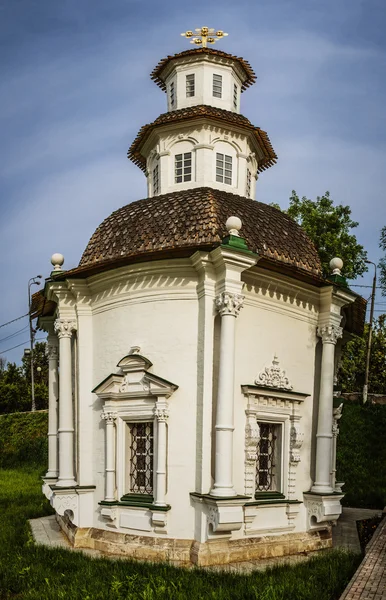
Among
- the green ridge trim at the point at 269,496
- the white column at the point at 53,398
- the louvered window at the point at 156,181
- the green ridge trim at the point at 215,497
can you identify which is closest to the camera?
the green ridge trim at the point at 215,497

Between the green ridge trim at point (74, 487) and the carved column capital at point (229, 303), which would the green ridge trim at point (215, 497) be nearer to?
the green ridge trim at point (74, 487)

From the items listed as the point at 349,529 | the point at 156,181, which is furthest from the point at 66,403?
the point at 349,529

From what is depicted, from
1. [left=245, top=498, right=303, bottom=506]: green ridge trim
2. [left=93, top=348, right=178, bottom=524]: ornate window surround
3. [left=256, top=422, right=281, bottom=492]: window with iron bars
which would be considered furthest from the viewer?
[left=256, top=422, right=281, bottom=492]: window with iron bars

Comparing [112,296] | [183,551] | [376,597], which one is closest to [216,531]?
[183,551]

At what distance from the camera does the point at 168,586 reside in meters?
7.83

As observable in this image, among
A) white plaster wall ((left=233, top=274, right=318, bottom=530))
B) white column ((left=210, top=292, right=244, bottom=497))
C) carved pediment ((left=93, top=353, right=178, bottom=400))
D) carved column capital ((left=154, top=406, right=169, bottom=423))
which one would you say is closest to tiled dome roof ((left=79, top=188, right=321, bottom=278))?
white plaster wall ((left=233, top=274, right=318, bottom=530))

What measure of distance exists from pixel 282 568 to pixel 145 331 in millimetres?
4376

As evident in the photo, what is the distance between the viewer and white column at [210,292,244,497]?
371 inches

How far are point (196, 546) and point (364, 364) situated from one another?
83.6 feet

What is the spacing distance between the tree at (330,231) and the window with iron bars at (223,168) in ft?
40.7

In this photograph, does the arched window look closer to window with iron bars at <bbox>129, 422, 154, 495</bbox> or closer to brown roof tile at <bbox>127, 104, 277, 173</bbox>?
brown roof tile at <bbox>127, 104, 277, 173</bbox>

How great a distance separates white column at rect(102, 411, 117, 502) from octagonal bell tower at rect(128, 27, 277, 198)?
207 inches

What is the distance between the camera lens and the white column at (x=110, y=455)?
1057cm

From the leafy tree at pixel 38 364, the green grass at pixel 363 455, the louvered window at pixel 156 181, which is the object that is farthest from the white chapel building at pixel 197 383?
the leafy tree at pixel 38 364
